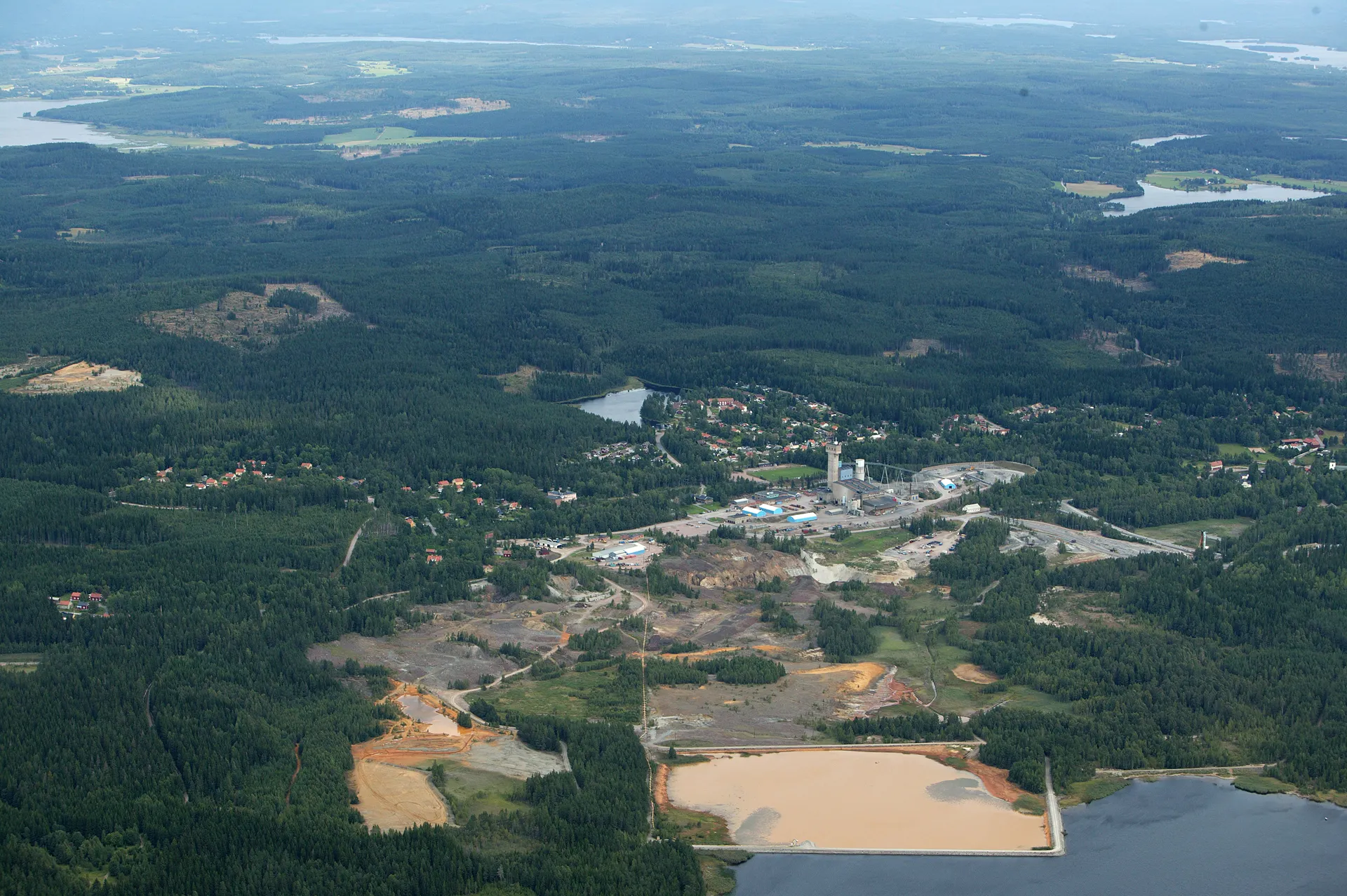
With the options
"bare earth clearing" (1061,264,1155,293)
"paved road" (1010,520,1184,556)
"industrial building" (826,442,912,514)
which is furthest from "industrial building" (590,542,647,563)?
"bare earth clearing" (1061,264,1155,293)

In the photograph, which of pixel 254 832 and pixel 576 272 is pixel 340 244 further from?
pixel 254 832

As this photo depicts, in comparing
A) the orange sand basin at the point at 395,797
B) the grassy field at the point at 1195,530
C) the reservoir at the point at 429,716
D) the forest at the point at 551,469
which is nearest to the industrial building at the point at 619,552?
the forest at the point at 551,469

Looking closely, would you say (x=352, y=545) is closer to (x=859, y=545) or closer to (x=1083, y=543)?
(x=859, y=545)

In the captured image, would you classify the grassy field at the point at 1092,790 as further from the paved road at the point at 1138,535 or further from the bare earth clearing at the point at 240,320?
the bare earth clearing at the point at 240,320

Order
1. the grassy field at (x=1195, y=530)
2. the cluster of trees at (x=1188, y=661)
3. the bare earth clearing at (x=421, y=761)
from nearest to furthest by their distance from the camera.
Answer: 1. the bare earth clearing at (x=421, y=761)
2. the cluster of trees at (x=1188, y=661)
3. the grassy field at (x=1195, y=530)

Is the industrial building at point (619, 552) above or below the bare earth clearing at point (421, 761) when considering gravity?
below

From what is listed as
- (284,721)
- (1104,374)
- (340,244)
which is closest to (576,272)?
(340,244)

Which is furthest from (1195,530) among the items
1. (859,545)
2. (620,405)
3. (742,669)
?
(620,405)
